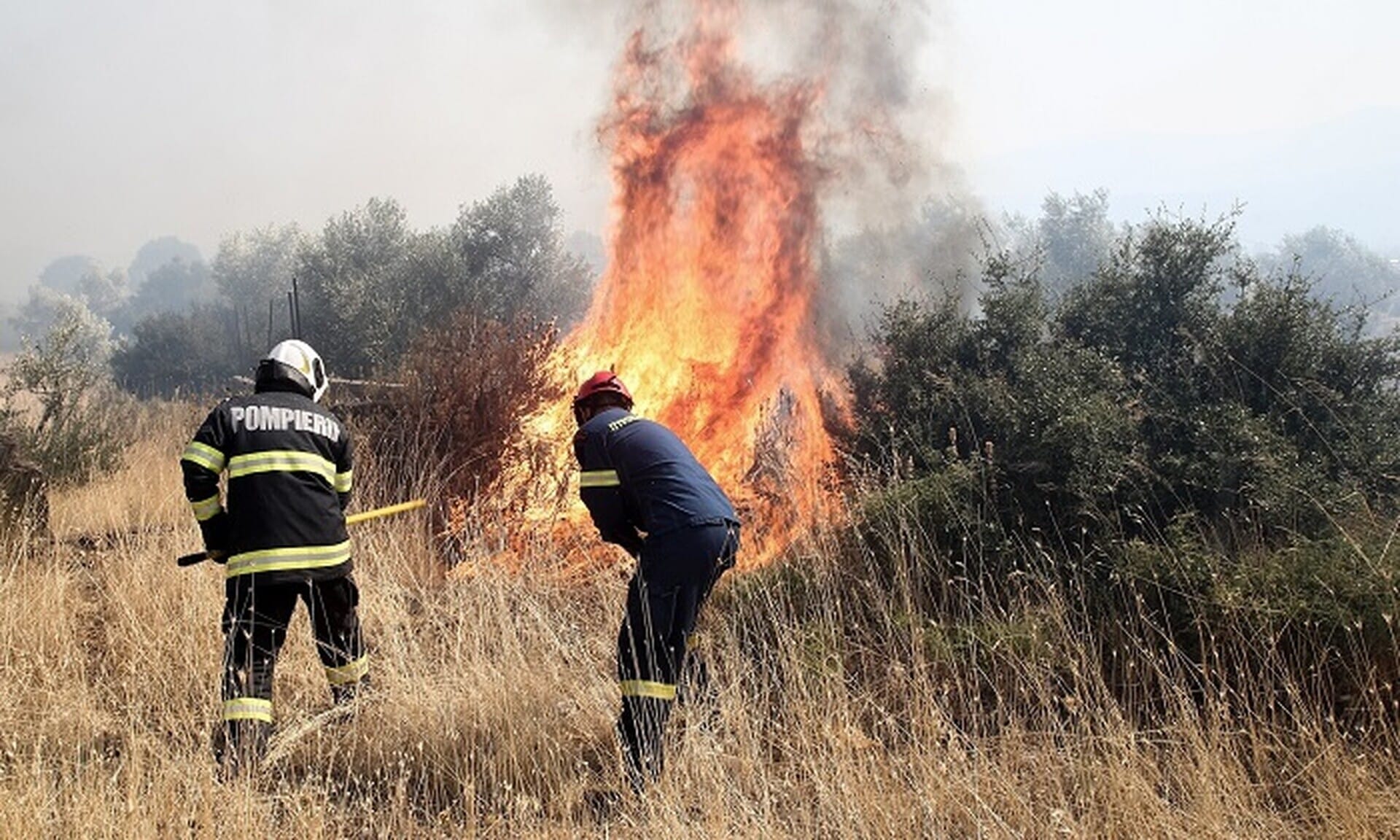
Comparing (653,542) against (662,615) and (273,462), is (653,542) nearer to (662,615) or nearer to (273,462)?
(662,615)

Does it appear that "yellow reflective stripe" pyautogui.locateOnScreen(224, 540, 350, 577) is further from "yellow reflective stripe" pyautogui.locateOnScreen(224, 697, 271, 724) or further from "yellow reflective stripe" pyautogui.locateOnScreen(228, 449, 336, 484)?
"yellow reflective stripe" pyautogui.locateOnScreen(224, 697, 271, 724)

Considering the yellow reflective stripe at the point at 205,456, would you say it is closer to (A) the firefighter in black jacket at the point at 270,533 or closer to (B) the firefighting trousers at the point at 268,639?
(A) the firefighter in black jacket at the point at 270,533

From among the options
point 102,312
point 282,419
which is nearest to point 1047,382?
point 282,419

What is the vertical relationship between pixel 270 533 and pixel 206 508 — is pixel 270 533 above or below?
below

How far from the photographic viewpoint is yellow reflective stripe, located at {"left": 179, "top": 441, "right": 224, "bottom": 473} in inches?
170

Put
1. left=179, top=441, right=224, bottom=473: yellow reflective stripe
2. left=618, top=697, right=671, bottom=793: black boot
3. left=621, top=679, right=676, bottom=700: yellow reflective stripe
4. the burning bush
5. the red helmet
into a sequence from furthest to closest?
the burning bush → the red helmet → left=179, top=441, right=224, bottom=473: yellow reflective stripe → left=621, top=679, right=676, bottom=700: yellow reflective stripe → left=618, top=697, right=671, bottom=793: black boot

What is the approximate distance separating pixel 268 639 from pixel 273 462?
2.91 ft

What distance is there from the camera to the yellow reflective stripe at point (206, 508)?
172 inches

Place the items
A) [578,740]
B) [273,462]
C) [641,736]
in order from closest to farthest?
[641,736] < [578,740] < [273,462]

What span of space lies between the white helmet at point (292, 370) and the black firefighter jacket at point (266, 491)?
14cm

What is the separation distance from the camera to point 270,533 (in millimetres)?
4328

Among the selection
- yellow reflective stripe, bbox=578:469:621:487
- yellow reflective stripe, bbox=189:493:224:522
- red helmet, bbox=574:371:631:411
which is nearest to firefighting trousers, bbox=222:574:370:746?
yellow reflective stripe, bbox=189:493:224:522

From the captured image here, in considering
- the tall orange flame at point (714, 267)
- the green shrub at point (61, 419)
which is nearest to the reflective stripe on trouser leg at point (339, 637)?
the tall orange flame at point (714, 267)

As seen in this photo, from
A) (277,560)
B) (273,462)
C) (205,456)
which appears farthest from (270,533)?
(205,456)
